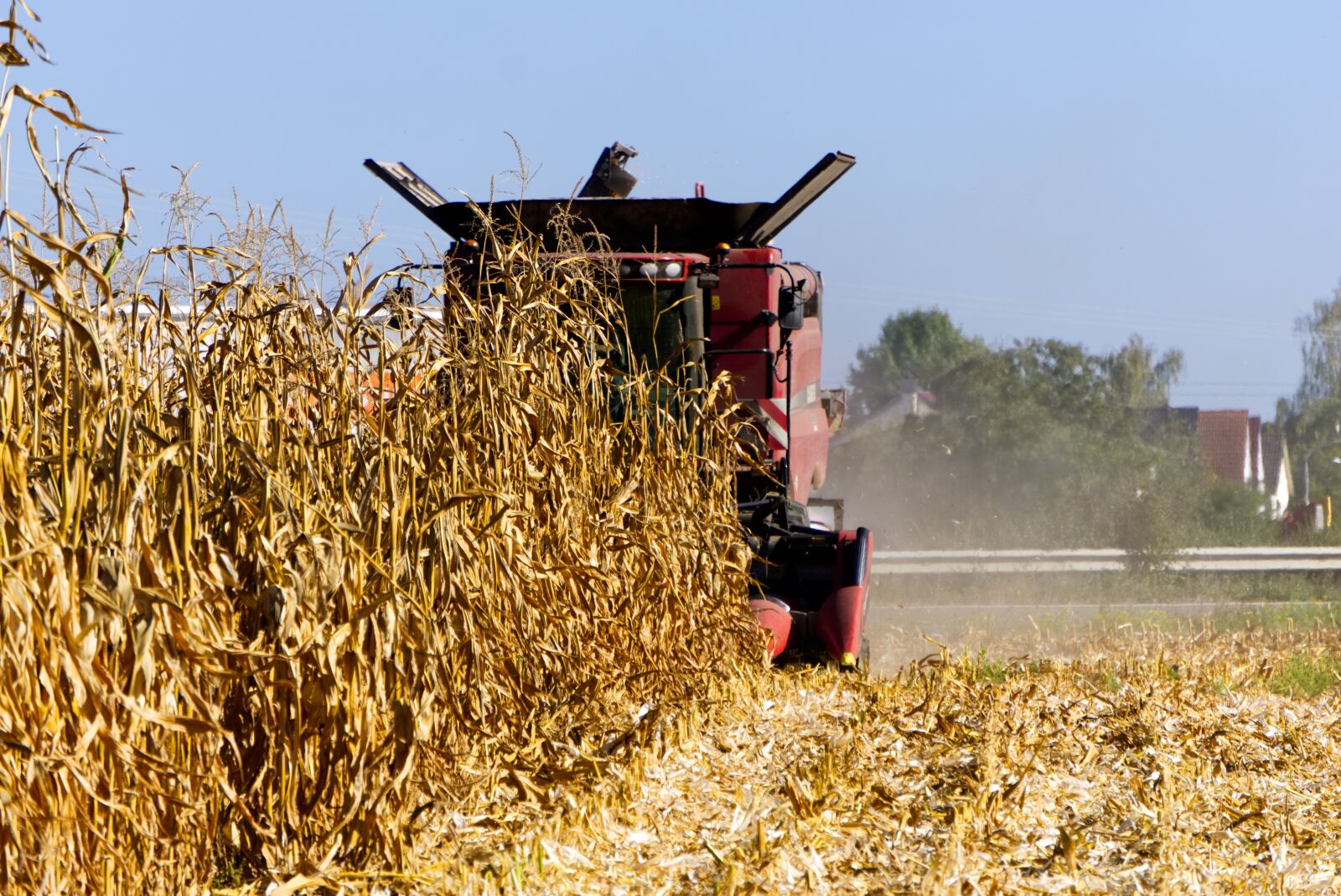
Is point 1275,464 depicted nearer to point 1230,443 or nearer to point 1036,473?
point 1230,443

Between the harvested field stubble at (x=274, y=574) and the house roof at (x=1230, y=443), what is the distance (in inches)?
2094

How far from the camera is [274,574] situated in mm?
2996

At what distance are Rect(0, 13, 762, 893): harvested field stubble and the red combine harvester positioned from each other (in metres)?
1.90

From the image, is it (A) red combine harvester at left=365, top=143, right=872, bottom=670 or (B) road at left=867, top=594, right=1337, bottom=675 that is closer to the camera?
(A) red combine harvester at left=365, top=143, right=872, bottom=670

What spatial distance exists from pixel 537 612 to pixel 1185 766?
1.95 metres

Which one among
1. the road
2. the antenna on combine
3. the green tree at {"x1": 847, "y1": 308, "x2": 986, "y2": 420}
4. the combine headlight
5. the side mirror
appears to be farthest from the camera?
the green tree at {"x1": 847, "y1": 308, "x2": 986, "y2": 420}

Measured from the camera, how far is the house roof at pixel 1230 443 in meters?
53.9

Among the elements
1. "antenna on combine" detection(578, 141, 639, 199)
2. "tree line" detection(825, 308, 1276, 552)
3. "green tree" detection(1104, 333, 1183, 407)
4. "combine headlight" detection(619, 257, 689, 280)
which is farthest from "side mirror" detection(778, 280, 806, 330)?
"green tree" detection(1104, 333, 1183, 407)

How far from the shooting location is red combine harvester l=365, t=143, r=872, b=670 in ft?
21.2

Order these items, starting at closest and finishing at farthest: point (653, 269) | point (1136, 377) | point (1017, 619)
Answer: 1. point (653, 269)
2. point (1017, 619)
3. point (1136, 377)

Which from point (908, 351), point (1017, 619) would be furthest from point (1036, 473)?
point (908, 351)

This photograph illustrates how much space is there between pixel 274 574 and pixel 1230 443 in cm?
5602

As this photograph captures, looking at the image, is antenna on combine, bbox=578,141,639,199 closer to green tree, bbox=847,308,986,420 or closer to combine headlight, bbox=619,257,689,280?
combine headlight, bbox=619,257,689,280

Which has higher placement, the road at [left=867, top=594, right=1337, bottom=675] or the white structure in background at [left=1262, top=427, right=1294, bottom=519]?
the white structure in background at [left=1262, top=427, right=1294, bottom=519]
